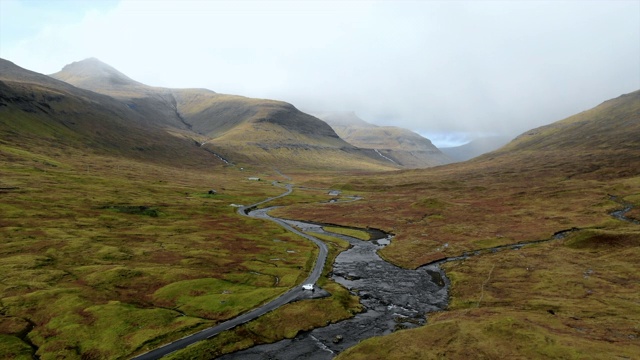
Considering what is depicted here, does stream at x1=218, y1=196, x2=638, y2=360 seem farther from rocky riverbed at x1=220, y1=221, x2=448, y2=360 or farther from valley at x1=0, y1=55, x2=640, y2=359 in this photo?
valley at x1=0, y1=55, x2=640, y2=359

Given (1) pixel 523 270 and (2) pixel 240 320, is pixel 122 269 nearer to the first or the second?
(2) pixel 240 320

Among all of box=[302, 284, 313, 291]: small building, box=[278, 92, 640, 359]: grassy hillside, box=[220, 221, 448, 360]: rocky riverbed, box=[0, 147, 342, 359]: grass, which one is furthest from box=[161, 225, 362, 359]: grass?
box=[278, 92, 640, 359]: grassy hillside

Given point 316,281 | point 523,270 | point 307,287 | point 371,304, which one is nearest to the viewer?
point 371,304

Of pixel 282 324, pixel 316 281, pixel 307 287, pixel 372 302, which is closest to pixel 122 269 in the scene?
pixel 307 287

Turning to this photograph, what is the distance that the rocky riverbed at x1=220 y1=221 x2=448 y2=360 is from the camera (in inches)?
2298

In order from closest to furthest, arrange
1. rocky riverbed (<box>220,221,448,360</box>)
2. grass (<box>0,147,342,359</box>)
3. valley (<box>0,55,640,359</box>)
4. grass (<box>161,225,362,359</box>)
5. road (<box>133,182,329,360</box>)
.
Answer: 1. valley (<box>0,55,640,359</box>)
2. road (<box>133,182,329,360</box>)
3. grass (<box>161,225,362,359</box>)
4. rocky riverbed (<box>220,221,448,360</box>)
5. grass (<box>0,147,342,359</box>)

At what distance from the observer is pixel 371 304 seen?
75.2 m

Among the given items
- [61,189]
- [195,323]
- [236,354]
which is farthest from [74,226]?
[236,354]

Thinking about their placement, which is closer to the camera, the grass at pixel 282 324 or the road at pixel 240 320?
the road at pixel 240 320

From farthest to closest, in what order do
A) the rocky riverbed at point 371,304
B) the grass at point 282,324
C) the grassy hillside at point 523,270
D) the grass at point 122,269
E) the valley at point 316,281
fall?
the grass at point 122,269
the rocky riverbed at point 371,304
the grass at point 282,324
the valley at point 316,281
the grassy hillside at point 523,270

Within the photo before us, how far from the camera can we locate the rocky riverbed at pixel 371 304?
58375 millimetres

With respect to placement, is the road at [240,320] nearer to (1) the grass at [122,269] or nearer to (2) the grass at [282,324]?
(2) the grass at [282,324]

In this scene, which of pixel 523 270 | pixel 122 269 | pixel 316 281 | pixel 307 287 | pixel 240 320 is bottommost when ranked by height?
pixel 122 269

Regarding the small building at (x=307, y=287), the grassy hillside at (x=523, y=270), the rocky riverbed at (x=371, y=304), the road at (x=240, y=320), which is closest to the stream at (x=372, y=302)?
the rocky riverbed at (x=371, y=304)
